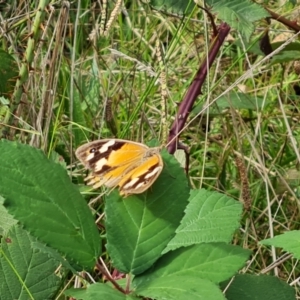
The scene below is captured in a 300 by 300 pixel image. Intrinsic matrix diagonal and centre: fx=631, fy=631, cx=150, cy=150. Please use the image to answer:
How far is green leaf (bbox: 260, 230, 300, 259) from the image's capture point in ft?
2.81

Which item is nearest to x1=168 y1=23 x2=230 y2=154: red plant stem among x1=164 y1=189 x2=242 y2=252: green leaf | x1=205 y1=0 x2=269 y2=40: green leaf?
x1=205 y1=0 x2=269 y2=40: green leaf

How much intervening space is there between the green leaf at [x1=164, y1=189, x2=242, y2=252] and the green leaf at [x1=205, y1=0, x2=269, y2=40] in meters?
0.38

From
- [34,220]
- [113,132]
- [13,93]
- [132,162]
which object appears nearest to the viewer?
[34,220]

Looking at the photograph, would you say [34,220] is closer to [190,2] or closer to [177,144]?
[177,144]

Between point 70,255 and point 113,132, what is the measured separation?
94 cm

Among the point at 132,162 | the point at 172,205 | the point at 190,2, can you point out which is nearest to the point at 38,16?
the point at 190,2

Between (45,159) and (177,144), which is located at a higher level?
(45,159)

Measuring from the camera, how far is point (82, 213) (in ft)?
2.42

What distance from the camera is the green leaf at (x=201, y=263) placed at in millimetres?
734

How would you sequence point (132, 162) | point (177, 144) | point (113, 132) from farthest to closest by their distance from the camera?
point (113, 132) < point (177, 144) < point (132, 162)

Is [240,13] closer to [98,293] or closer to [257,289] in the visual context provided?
[257,289]

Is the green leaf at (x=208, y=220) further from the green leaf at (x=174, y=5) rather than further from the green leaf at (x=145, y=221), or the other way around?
the green leaf at (x=174, y=5)

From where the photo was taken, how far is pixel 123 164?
854mm

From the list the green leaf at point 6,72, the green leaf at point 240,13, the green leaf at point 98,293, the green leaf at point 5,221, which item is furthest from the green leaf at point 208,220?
the green leaf at point 6,72
